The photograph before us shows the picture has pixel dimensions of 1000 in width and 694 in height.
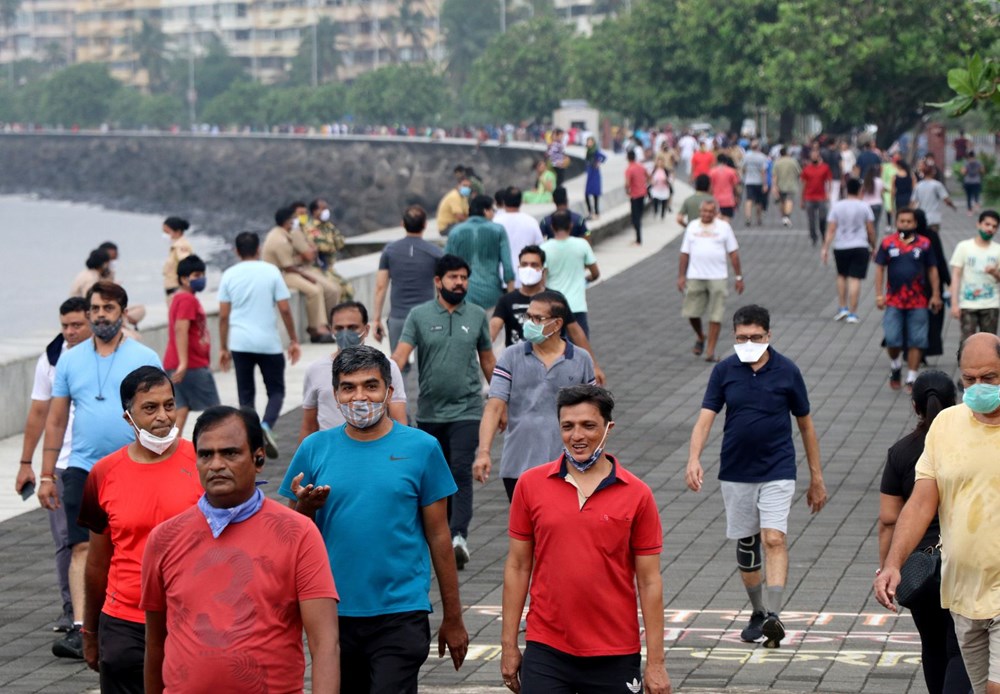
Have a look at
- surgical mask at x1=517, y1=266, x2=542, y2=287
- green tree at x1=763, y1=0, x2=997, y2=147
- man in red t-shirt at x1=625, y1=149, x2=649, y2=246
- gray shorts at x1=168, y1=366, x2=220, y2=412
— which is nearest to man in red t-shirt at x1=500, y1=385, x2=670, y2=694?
surgical mask at x1=517, y1=266, x2=542, y2=287

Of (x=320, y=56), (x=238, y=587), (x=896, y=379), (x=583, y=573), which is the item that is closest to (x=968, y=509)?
(x=583, y=573)

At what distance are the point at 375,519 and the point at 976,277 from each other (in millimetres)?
9812

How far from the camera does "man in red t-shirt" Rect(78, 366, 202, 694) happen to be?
6.02 meters

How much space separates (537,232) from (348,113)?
123 metres

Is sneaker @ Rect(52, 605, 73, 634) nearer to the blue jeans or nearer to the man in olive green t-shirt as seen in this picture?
the man in olive green t-shirt

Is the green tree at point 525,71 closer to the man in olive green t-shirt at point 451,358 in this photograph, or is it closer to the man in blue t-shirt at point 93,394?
the man in olive green t-shirt at point 451,358

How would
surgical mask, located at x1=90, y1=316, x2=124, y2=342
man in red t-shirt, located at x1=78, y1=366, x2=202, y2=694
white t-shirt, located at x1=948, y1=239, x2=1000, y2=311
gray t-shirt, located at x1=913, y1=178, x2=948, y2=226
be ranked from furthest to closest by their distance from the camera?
gray t-shirt, located at x1=913, y1=178, x2=948, y2=226
white t-shirt, located at x1=948, y1=239, x2=1000, y2=311
surgical mask, located at x1=90, y1=316, x2=124, y2=342
man in red t-shirt, located at x1=78, y1=366, x2=202, y2=694

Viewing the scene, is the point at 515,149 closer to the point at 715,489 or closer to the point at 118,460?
the point at 715,489

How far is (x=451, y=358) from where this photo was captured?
9.58 metres

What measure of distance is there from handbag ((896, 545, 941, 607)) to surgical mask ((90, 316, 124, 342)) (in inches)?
137

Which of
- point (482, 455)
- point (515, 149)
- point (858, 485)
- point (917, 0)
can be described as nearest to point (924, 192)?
point (858, 485)

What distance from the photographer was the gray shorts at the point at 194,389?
39.6ft

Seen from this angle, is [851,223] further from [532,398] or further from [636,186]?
[532,398]

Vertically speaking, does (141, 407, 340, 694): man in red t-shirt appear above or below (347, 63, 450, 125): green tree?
above
